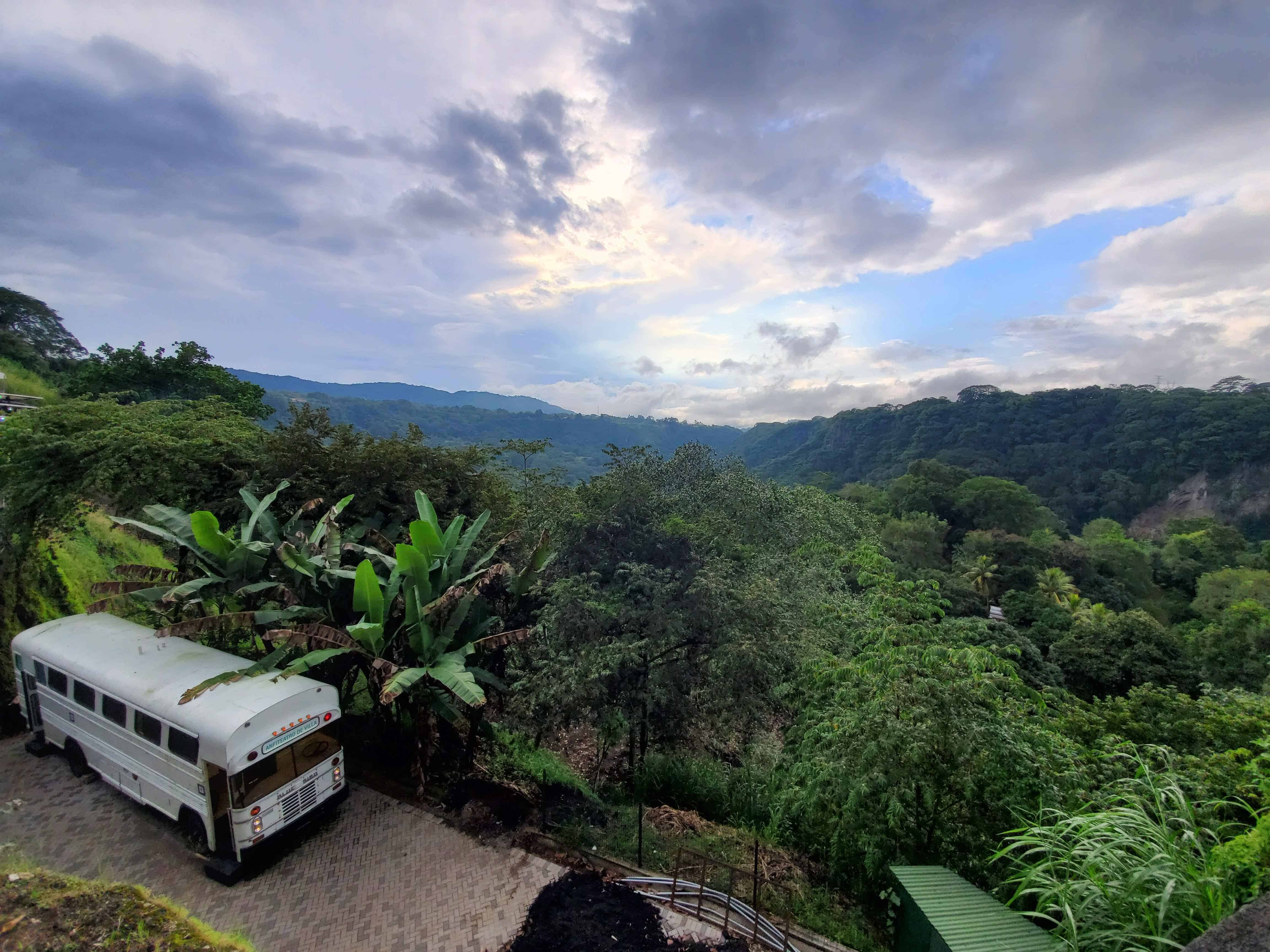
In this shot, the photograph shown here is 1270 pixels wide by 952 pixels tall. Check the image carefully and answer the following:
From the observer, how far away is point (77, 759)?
750 cm

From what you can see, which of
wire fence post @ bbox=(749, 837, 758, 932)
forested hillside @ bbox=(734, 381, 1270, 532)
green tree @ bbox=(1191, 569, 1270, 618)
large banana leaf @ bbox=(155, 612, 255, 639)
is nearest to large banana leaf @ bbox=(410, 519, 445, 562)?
large banana leaf @ bbox=(155, 612, 255, 639)

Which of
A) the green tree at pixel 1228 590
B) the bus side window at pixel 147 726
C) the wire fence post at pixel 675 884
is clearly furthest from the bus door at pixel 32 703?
the green tree at pixel 1228 590

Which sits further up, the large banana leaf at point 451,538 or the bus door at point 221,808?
the large banana leaf at point 451,538

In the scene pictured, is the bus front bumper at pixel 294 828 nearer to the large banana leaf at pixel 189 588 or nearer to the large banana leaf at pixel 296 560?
the large banana leaf at pixel 296 560

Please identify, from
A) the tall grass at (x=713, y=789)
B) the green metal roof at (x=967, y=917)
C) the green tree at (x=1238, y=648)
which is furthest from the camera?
the green tree at (x=1238, y=648)

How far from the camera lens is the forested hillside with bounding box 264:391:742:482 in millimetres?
118938

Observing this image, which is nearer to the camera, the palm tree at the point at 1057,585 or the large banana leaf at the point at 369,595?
the large banana leaf at the point at 369,595

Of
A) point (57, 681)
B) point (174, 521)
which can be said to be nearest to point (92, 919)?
point (57, 681)

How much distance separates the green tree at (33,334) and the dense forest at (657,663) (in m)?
30.5

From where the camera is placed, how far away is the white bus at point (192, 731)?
5.82 meters

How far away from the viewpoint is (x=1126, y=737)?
26.8ft

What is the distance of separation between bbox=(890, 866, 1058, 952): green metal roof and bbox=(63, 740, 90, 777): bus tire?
10173 mm

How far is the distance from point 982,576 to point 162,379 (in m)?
48.1

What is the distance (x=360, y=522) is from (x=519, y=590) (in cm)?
397
